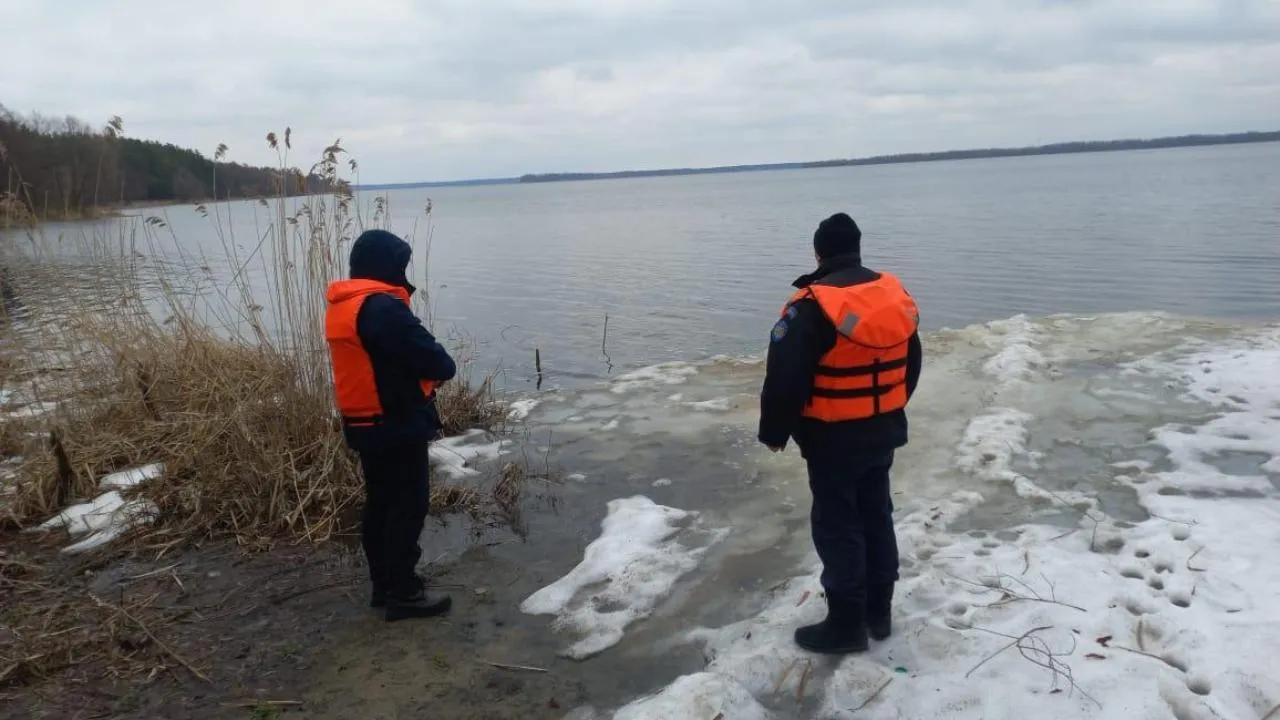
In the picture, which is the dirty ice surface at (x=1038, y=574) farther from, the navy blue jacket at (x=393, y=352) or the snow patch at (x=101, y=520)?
the snow patch at (x=101, y=520)

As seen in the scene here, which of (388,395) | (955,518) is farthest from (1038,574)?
(388,395)

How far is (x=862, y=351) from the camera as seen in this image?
3430 mm

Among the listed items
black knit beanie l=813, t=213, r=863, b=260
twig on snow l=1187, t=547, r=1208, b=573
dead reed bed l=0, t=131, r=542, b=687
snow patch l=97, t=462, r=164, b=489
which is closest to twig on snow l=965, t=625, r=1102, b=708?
twig on snow l=1187, t=547, r=1208, b=573

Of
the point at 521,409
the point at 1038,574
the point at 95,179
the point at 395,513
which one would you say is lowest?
the point at 1038,574

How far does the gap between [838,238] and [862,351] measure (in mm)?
488

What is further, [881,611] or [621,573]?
[621,573]

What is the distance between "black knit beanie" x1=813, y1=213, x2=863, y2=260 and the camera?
3.49 m

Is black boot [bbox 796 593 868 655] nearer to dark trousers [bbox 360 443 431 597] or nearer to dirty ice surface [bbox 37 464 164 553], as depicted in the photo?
dark trousers [bbox 360 443 431 597]

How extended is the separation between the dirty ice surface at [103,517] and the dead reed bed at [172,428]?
83 mm

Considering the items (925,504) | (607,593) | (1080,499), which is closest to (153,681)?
(607,593)

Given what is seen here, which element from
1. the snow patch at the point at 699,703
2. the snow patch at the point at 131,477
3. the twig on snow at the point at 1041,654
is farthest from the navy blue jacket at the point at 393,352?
the twig on snow at the point at 1041,654

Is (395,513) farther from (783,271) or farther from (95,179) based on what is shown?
(783,271)

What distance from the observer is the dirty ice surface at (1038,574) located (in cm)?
326

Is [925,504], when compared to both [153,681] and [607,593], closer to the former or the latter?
[607,593]
